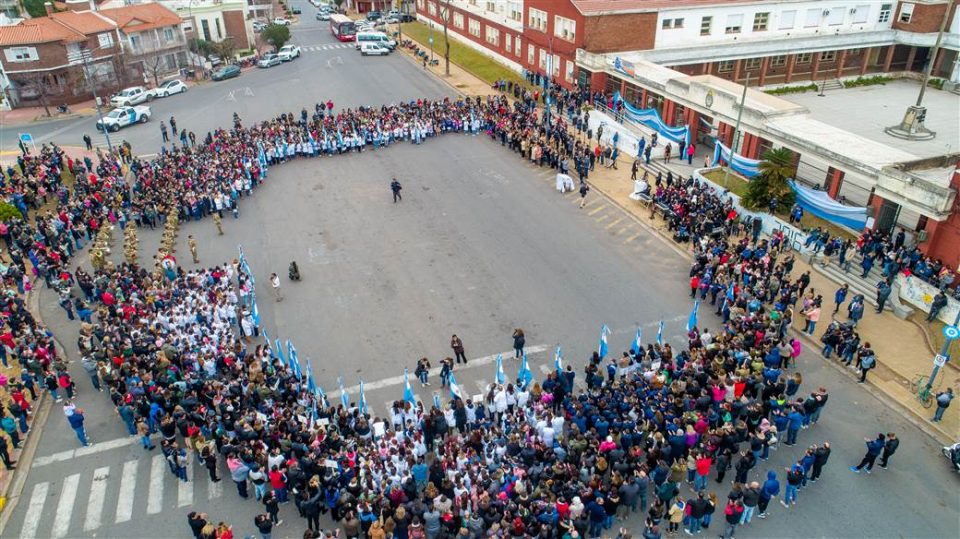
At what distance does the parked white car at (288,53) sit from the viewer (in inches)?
2674

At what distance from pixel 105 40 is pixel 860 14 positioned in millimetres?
61144

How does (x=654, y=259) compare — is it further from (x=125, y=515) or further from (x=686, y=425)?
(x=125, y=515)

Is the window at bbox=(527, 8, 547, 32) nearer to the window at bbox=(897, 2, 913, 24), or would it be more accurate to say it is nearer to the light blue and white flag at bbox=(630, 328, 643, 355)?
the window at bbox=(897, 2, 913, 24)

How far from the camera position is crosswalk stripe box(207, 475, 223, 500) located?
1734 centimetres

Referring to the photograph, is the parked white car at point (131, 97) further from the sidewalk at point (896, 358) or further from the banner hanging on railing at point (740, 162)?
the banner hanging on railing at point (740, 162)

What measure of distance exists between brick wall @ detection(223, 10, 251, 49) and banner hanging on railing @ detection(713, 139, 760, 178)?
56773mm

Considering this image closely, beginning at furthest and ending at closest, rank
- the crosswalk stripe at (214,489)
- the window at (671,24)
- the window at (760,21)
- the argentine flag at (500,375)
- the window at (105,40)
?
1. the window at (105,40)
2. the window at (760,21)
3. the window at (671,24)
4. the argentine flag at (500,375)
5. the crosswalk stripe at (214,489)

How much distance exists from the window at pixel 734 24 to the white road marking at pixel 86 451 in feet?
154

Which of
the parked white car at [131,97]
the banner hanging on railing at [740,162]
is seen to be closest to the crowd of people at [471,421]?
the banner hanging on railing at [740,162]

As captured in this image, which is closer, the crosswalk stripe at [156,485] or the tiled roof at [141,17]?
the crosswalk stripe at [156,485]

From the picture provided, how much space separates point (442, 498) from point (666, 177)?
24.9m

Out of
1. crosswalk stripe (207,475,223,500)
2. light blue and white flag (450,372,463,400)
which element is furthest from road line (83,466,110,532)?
light blue and white flag (450,372,463,400)

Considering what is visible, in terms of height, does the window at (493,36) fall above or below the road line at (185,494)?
above

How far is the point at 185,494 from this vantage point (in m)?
17.4
